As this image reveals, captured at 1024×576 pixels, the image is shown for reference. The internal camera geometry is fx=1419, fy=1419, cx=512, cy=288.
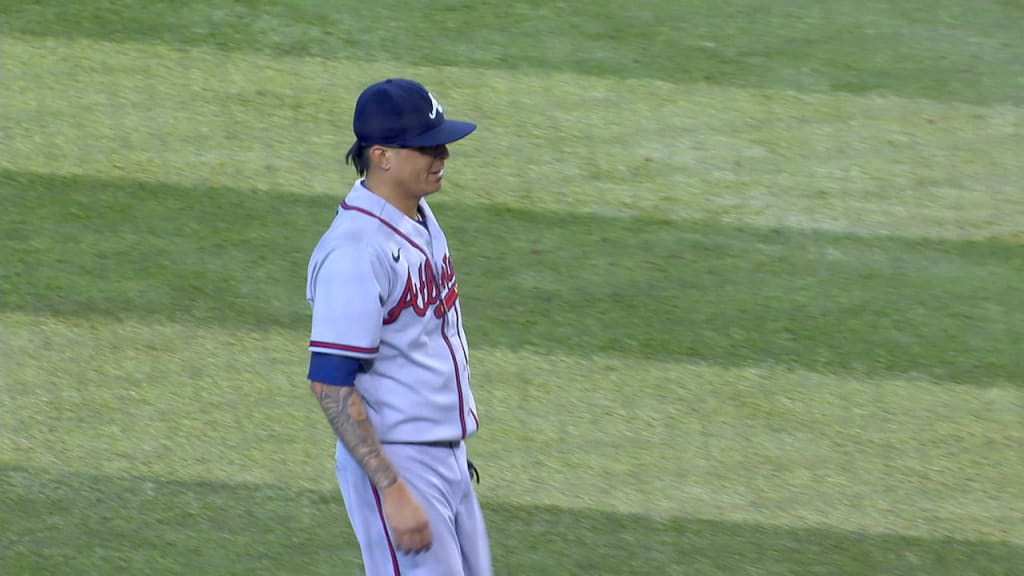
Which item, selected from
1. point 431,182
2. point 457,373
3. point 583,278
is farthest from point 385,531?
point 583,278

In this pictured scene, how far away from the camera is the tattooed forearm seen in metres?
3.67

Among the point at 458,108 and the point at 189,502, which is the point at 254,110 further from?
the point at 189,502

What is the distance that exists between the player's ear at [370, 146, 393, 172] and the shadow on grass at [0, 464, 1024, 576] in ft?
6.26

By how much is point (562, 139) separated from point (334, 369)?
468cm

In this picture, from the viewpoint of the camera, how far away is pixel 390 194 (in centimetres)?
383

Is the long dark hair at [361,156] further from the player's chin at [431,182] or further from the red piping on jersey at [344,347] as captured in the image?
the red piping on jersey at [344,347]

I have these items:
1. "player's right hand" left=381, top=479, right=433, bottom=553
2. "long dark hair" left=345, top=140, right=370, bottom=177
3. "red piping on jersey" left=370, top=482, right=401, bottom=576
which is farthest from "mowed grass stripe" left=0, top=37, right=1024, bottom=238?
"player's right hand" left=381, top=479, right=433, bottom=553

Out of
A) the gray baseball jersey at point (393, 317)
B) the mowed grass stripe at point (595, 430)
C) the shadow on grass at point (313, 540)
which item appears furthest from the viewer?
the mowed grass stripe at point (595, 430)

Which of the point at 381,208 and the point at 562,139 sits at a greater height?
the point at 381,208

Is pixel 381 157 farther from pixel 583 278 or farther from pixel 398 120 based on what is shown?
pixel 583 278

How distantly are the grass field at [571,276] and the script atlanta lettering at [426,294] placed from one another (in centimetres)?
158

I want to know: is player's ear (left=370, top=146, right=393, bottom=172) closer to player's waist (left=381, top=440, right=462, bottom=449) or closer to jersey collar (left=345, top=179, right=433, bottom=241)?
jersey collar (left=345, top=179, right=433, bottom=241)

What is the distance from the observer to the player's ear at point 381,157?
378cm

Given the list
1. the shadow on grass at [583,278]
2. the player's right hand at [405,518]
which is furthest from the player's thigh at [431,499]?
the shadow on grass at [583,278]
